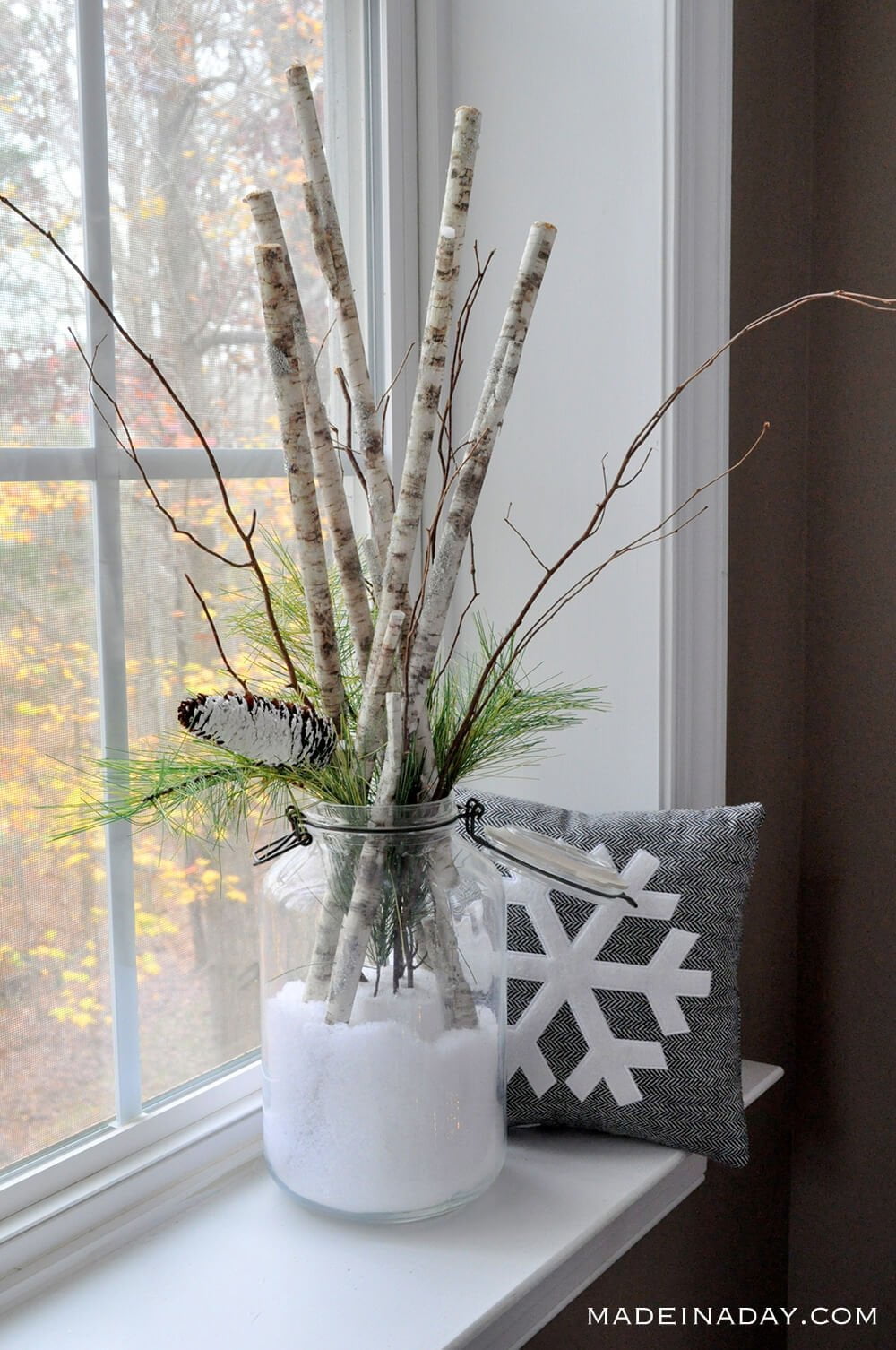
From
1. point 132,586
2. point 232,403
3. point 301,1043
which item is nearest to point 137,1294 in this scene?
point 301,1043

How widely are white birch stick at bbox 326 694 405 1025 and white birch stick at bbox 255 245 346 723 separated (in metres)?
0.06

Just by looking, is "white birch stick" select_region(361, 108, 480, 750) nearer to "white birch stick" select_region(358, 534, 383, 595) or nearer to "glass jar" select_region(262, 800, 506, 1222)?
"white birch stick" select_region(358, 534, 383, 595)

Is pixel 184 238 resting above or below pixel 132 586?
above

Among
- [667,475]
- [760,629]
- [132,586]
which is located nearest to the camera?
[132,586]

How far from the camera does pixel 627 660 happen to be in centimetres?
123

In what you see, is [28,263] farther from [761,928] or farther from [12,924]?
[761,928]

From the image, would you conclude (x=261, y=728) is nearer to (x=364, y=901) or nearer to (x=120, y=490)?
(x=364, y=901)

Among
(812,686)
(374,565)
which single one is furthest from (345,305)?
(812,686)

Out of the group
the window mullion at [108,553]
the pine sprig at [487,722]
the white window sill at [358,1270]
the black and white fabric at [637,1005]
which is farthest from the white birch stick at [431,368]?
the white window sill at [358,1270]

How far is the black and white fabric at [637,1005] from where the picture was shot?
Answer: 105cm

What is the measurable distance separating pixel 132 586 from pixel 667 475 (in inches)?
20.7

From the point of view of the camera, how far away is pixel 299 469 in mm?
837

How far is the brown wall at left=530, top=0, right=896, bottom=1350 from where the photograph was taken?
4.38ft
